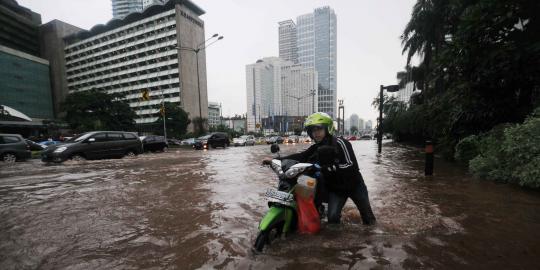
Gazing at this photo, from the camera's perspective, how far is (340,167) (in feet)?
10.6

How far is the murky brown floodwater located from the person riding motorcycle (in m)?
0.43

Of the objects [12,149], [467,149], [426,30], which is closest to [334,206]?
[467,149]

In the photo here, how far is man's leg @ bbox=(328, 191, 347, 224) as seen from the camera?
337 centimetres

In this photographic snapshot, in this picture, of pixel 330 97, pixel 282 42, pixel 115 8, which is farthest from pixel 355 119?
pixel 115 8

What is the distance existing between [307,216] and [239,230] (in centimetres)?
109

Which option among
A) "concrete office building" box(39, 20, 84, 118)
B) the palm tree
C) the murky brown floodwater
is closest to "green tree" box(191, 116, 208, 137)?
the palm tree

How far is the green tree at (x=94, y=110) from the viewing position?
47.5 m

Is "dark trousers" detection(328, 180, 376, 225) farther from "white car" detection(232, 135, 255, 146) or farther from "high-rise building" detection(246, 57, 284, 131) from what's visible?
"high-rise building" detection(246, 57, 284, 131)

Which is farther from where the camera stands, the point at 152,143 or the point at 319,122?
the point at 152,143

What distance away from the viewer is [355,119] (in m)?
169

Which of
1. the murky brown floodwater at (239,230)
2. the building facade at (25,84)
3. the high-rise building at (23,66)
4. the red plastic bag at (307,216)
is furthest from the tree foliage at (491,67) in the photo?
the building facade at (25,84)

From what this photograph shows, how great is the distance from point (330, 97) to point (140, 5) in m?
119

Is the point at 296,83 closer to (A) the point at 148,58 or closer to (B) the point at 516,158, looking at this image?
(A) the point at 148,58

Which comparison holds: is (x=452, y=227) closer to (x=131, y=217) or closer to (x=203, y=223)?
(x=203, y=223)
